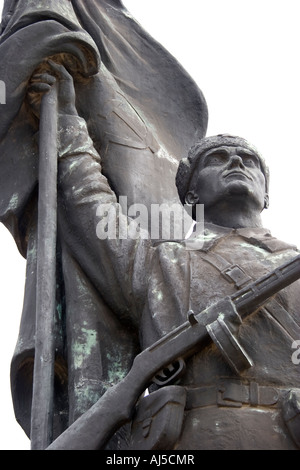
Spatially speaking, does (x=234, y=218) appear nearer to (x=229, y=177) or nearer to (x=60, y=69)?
(x=229, y=177)

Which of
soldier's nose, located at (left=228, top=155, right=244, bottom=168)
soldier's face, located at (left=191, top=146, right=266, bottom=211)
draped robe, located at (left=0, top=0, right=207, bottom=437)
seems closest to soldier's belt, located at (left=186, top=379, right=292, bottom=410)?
draped robe, located at (left=0, top=0, right=207, bottom=437)

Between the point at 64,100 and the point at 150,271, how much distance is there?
1633 millimetres

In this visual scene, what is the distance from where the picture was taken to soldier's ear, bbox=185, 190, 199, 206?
27.9ft

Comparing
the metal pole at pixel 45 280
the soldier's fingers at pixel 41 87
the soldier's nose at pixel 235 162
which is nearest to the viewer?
the metal pole at pixel 45 280

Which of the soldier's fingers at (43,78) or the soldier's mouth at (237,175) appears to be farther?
the soldier's fingers at (43,78)

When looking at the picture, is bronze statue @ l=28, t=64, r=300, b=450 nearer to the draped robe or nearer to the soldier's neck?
the soldier's neck

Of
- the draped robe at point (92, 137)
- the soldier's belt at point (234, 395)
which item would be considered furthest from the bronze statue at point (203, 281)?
the draped robe at point (92, 137)

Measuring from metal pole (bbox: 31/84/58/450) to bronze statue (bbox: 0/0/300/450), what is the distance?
91 mm

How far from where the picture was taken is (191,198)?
28.1ft

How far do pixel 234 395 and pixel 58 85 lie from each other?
9.69 ft

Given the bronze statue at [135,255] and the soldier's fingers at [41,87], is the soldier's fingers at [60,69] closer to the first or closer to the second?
the bronze statue at [135,255]

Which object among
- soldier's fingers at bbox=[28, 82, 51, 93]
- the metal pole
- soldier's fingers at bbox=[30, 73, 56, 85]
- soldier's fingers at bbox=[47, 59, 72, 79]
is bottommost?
the metal pole

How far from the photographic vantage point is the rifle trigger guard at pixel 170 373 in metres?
6.94

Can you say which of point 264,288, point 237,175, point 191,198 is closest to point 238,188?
point 237,175
